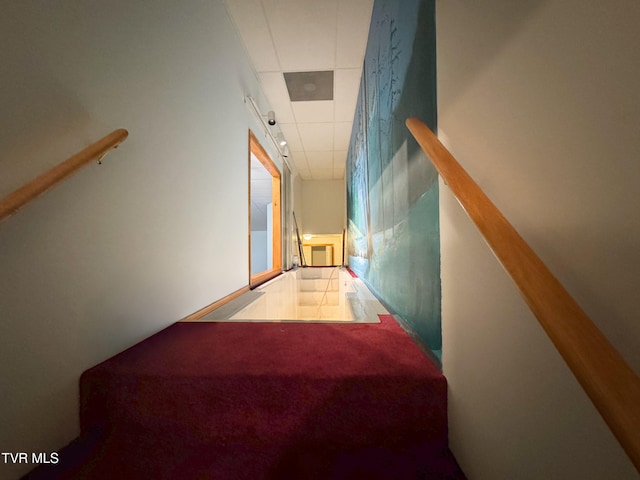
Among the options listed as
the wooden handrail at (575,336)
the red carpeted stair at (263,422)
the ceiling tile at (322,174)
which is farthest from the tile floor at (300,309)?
the ceiling tile at (322,174)

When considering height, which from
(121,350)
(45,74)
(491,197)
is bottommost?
(121,350)

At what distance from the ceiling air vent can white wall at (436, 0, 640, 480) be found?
275 cm

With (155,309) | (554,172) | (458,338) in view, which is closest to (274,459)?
(458,338)

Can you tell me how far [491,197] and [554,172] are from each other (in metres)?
0.16

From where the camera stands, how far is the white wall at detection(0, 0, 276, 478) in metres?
0.73

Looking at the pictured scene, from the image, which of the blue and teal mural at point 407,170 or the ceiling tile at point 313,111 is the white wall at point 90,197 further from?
the ceiling tile at point 313,111

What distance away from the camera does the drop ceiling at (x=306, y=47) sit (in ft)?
7.29

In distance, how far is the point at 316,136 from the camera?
4801 millimetres

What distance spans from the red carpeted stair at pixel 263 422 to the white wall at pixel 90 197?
15 centimetres

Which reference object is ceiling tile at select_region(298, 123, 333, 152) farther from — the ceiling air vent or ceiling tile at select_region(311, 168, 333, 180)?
ceiling tile at select_region(311, 168, 333, 180)

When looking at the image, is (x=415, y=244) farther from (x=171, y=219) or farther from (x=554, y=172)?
(x=171, y=219)

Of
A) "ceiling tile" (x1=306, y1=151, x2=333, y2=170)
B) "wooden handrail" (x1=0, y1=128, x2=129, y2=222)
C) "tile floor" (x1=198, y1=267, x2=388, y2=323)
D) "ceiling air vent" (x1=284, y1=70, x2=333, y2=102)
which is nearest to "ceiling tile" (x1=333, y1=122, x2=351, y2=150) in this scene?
"ceiling tile" (x1=306, y1=151, x2=333, y2=170)

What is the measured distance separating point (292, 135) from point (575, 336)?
16.3ft

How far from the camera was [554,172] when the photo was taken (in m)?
0.47
